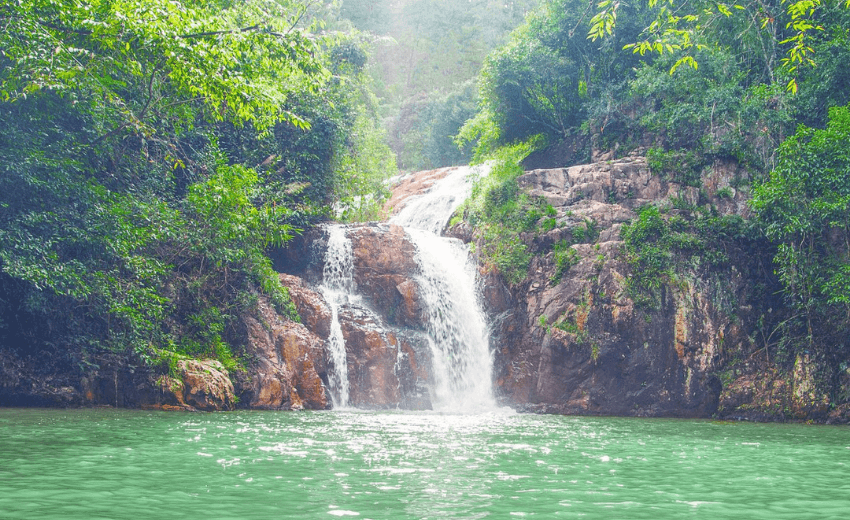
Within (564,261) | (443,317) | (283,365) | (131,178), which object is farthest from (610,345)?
(131,178)

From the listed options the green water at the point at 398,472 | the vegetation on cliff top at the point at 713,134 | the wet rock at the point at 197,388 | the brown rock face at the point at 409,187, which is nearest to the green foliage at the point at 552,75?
the vegetation on cliff top at the point at 713,134

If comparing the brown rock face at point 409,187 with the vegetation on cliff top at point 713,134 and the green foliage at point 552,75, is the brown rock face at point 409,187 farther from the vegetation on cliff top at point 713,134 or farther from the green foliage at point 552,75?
the green foliage at point 552,75

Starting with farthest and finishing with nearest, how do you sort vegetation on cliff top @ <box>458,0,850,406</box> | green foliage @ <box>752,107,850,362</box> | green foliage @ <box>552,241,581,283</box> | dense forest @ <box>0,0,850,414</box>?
green foliage @ <box>552,241,581,283</box>
vegetation on cliff top @ <box>458,0,850,406</box>
green foliage @ <box>752,107,850,362</box>
dense forest @ <box>0,0,850,414</box>

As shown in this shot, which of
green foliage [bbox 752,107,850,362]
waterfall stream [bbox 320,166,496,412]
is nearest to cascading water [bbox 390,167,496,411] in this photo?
waterfall stream [bbox 320,166,496,412]

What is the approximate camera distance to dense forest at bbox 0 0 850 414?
12.1 metres

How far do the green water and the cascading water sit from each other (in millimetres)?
6914

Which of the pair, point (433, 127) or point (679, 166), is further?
point (433, 127)

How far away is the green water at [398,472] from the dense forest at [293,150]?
13.3 ft

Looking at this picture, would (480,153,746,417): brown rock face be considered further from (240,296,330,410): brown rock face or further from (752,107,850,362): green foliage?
(240,296,330,410): brown rock face

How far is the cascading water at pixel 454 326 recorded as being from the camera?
18.0 meters

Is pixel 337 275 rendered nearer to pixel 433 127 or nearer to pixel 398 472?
pixel 398 472

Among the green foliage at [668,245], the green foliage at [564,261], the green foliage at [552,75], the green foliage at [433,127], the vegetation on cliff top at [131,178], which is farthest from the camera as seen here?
the green foliage at [433,127]

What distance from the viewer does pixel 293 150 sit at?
21969mm

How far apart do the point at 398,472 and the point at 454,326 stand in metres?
12.9
